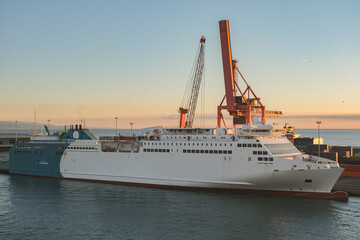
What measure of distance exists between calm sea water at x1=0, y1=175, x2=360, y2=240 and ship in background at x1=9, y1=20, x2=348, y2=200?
158 cm

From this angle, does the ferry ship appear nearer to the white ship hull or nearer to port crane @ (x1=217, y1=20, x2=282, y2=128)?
the white ship hull

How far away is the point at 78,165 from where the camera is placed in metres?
44.5

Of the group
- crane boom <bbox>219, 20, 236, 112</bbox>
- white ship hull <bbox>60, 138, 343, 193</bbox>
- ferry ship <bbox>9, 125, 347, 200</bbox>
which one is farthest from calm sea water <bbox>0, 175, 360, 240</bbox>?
crane boom <bbox>219, 20, 236, 112</bbox>

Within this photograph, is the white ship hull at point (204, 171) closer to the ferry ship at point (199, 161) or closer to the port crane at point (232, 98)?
the ferry ship at point (199, 161)

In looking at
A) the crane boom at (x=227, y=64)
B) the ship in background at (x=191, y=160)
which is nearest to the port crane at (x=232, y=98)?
the crane boom at (x=227, y=64)

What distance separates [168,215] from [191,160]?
982cm

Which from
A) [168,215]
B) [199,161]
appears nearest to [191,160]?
[199,161]

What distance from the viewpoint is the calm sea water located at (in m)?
23.9

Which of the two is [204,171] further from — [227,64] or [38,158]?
[38,158]

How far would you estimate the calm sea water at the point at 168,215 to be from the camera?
23.9 metres

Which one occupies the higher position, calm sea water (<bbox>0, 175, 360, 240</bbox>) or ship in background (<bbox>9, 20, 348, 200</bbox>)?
ship in background (<bbox>9, 20, 348, 200</bbox>)

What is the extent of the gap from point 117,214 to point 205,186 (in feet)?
36.4

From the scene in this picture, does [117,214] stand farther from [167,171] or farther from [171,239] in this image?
[167,171]

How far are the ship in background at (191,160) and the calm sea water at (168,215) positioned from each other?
1.58 metres
